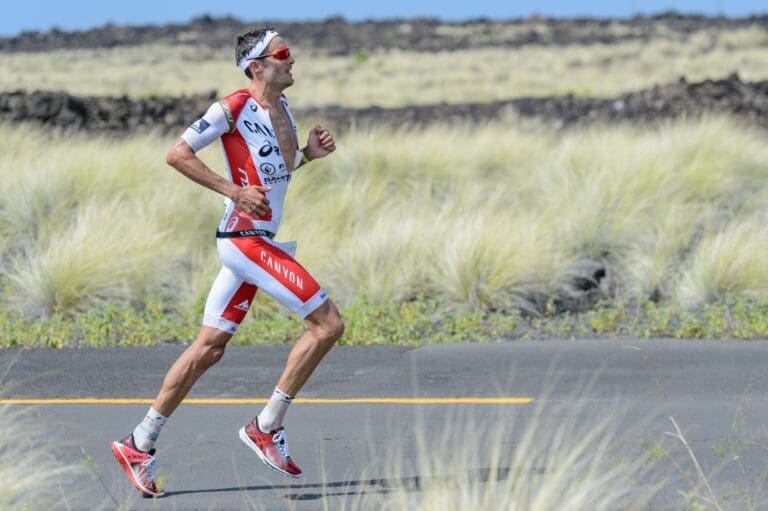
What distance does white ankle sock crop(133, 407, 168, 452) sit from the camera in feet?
21.5

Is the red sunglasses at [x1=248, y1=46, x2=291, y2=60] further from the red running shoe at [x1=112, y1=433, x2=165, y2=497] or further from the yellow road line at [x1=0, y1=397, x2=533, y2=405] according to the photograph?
the yellow road line at [x1=0, y1=397, x2=533, y2=405]

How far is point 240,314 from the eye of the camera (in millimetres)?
6719

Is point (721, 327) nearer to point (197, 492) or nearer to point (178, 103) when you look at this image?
point (197, 492)

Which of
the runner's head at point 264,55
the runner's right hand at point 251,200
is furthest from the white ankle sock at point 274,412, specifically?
the runner's head at point 264,55

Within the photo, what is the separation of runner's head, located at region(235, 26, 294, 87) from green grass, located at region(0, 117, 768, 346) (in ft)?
15.5

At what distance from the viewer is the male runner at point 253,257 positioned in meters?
6.50

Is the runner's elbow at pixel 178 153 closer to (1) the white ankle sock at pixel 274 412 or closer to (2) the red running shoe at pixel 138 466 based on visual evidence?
(1) the white ankle sock at pixel 274 412

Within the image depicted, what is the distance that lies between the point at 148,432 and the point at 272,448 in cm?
61

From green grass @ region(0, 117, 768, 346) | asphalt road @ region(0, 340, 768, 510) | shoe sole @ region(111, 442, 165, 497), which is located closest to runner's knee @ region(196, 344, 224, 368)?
asphalt road @ region(0, 340, 768, 510)

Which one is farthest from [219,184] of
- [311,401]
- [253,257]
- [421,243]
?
[421,243]

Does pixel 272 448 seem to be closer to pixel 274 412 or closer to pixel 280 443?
pixel 280 443

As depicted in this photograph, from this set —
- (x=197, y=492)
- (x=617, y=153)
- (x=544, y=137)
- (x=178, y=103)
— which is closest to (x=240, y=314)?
(x=197, y=492)

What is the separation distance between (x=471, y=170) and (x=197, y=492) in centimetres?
1252

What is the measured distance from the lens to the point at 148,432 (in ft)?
21.6
